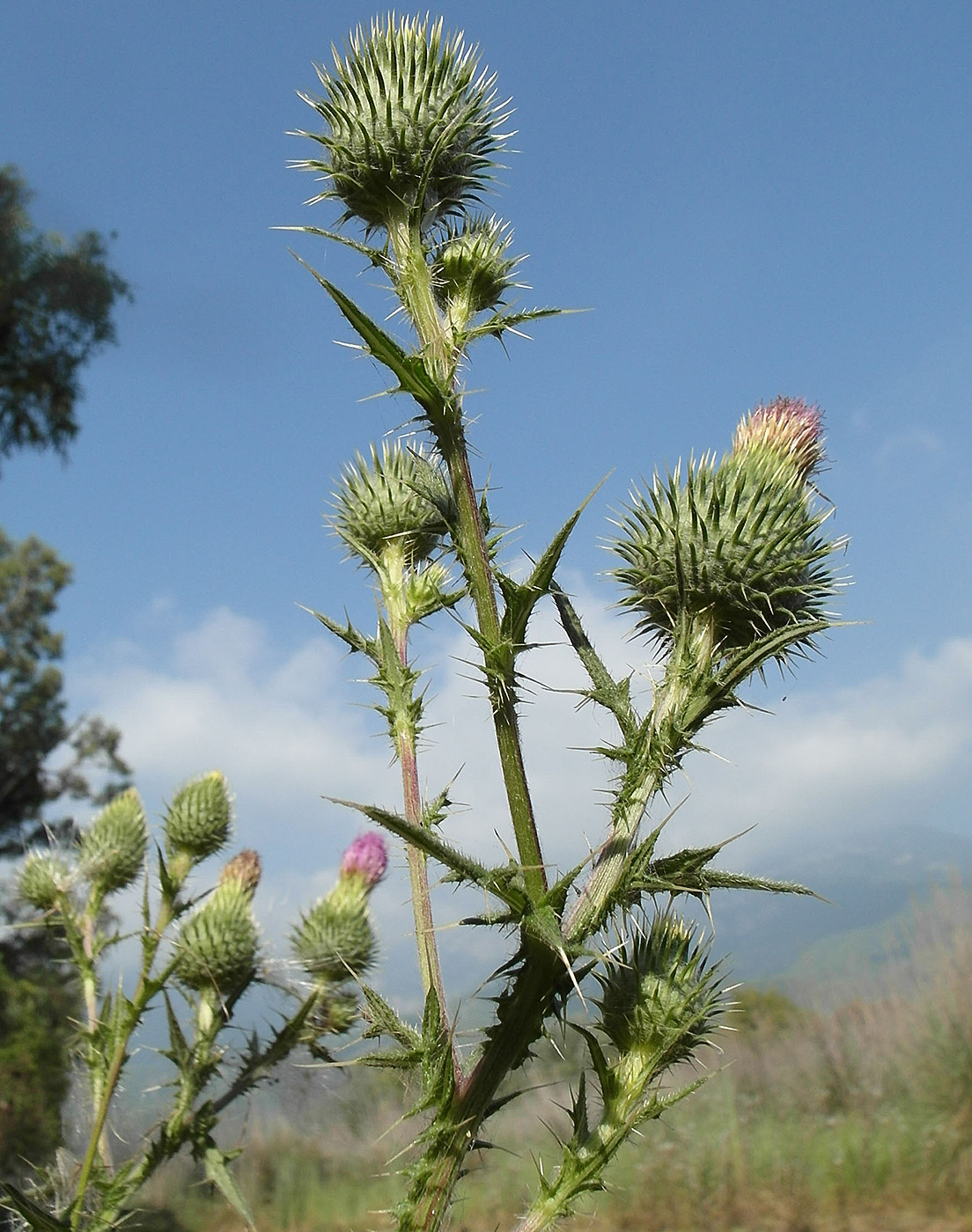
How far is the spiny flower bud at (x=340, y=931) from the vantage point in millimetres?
4051

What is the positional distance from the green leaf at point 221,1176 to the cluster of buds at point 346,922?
0.77 metres

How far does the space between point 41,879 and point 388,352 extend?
10.3 feet

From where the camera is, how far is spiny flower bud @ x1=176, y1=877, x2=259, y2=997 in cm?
348

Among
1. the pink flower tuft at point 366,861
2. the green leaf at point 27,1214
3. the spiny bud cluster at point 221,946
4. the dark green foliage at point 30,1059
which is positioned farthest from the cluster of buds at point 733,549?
the dark green foliage at point 30,1059

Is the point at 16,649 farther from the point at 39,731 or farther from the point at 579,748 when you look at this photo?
the point at 579,748

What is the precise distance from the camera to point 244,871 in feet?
14.8

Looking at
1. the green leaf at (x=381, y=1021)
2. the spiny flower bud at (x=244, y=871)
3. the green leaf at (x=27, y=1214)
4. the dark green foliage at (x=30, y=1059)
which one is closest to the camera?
the green leaf at (x=381, y=1021)

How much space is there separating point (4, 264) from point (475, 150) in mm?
19657

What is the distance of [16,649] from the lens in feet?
57.6

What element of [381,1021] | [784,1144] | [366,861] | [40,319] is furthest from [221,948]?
[40,319]

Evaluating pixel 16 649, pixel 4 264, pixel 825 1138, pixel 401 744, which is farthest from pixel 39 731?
pixel 401 744

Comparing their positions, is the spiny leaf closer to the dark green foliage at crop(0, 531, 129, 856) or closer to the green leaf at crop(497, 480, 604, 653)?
the green leaf at crop(497, 480, 604, 653)

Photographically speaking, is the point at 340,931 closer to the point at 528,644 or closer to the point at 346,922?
the point at 346,922

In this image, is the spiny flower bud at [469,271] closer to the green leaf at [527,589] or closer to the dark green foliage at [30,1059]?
the green leaf at [527,589]
